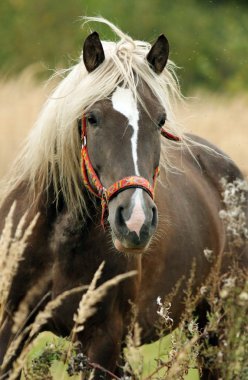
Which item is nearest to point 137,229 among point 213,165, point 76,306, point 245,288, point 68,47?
point 245,288

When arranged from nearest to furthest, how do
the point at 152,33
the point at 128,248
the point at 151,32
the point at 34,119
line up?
the point at 128,248
the point at 34,119
the point at 152,33
the point at 151,32

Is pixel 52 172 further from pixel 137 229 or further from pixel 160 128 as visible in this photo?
pixel 137 229

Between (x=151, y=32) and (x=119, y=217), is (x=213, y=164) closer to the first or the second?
(x=119, y=217)

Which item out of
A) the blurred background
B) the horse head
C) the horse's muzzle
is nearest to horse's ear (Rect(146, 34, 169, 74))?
the horse head

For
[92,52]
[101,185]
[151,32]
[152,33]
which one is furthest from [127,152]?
[151,32]

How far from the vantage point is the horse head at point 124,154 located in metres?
4.38

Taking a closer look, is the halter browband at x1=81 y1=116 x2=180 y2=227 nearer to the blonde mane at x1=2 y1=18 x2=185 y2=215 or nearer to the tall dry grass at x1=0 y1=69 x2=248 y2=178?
the blonde mane at x1=2 y1=18 x2=185 y2=215

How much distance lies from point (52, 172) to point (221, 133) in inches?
356

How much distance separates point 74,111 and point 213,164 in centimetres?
229

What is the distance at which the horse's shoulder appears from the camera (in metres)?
6.92

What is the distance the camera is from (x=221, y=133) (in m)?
14.0

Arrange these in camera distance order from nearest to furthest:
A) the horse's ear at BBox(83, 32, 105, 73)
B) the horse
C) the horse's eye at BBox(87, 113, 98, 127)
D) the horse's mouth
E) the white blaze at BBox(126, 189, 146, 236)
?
1. the white blaze at BBox(126, 189, 146, 236)
2. the horse's mouth
3. the horse
4. the horse's eye at BBox(87, 113, 98, 127)
5. the horse's ear at BBox(83, 32, 105, 73)

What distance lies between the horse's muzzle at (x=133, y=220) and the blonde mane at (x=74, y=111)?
2.05 ft

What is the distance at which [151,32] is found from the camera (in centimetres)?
3019
